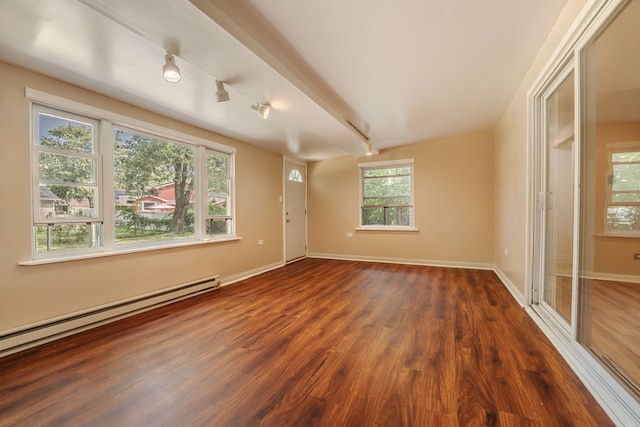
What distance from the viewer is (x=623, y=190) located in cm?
167

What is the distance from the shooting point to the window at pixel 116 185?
2.43m

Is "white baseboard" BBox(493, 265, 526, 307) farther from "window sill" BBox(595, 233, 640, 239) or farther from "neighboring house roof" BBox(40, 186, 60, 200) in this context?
"neighboring house roof" BBox(40, 186, 60, 200)

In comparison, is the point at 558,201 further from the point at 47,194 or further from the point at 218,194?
the point at 47,194

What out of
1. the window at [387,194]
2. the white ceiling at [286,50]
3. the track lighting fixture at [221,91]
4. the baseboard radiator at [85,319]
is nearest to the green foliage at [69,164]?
the white ceiling at [286,50]

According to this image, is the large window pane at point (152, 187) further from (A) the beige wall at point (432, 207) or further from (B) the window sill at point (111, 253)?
(A) the beige wall at point (432, 207)

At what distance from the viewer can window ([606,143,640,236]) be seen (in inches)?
62.8

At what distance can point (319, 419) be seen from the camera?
4.62 feet

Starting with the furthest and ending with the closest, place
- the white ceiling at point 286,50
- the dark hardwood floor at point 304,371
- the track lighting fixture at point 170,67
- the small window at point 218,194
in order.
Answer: the small window at point 218,194
the track lighting fixture at point 170,67
the white ceiling at point 286,50
the dark hardwood floor at point 304,371

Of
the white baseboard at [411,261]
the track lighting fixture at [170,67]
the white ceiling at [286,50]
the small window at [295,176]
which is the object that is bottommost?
the white baseboard at [411,261]

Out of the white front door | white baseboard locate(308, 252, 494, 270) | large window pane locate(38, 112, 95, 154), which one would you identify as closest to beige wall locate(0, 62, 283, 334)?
large window pane locate(38, 112, 95, 154)

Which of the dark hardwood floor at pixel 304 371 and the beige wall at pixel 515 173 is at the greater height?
the beige wall at pixel 515 173

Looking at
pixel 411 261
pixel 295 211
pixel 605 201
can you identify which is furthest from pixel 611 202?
pixel 295 211

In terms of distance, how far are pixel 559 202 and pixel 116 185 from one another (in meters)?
4.42

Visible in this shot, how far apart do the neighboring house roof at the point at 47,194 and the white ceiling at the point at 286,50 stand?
3.37ft
